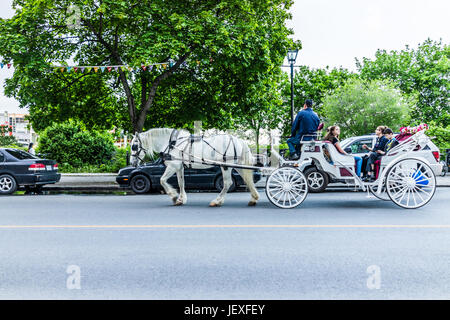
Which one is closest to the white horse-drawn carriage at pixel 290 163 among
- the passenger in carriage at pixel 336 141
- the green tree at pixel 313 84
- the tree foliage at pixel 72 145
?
the passenger in carriage at pixel 336 141

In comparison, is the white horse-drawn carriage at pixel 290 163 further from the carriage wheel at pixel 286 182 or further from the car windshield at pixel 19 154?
the car windshield at pixel 19 154

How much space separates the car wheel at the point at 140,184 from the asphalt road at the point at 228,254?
430cm

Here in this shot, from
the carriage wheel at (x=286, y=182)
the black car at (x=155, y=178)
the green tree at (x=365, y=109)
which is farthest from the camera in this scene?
the green tree at (x=365, y=109)

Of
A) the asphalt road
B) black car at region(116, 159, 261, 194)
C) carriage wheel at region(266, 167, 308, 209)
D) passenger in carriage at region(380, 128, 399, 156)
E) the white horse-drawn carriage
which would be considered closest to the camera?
the asphalt road

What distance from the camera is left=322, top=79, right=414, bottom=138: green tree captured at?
3322 cm

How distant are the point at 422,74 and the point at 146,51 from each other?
4004cm

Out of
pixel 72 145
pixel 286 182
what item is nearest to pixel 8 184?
pixel 286 182

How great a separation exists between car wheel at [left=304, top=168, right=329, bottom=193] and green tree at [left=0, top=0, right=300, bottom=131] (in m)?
4.70

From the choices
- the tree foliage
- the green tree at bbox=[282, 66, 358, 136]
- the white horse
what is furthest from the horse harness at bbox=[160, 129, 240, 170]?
the green tree at bbox=[282, 66, 358, 136]

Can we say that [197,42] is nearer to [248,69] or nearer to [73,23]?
[248,69]

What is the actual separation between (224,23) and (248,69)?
6.34ft

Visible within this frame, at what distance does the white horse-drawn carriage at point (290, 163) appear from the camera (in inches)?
345

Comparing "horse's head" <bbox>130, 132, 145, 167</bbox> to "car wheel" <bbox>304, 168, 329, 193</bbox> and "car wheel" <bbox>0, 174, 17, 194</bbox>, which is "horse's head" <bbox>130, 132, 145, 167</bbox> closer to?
"car wheel" <bbox>304, 168, 329, 193</bbox>

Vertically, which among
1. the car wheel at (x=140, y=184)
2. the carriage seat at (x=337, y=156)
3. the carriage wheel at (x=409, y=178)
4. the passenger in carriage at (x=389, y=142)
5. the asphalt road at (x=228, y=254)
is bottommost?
the asphalt road at (x=228, y=254)
